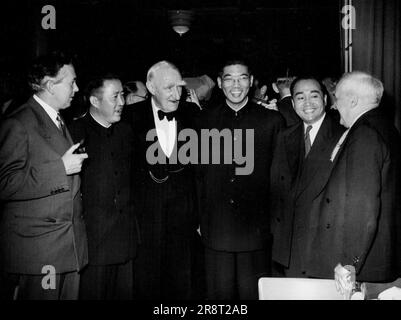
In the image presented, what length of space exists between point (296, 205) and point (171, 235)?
90cm

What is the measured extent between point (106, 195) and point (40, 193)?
0.55 meters

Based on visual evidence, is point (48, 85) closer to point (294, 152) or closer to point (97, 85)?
point (97, 85)

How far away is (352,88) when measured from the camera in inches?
93.0

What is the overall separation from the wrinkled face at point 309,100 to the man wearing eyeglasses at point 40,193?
4.98ft

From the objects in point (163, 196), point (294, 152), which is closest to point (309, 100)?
point (294, 152)

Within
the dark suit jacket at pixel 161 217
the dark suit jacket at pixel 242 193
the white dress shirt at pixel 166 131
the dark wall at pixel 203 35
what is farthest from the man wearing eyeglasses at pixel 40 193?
the dark wall at pixel 203 35

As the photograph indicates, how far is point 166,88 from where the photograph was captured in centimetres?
303

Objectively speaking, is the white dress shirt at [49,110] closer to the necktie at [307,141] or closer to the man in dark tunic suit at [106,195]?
the man in dark tunic suit at [106,195]

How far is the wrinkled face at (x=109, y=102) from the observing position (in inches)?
110

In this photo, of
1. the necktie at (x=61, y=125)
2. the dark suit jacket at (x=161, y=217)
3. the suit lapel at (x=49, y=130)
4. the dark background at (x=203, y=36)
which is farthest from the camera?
the dark background at (x=203, y=36)

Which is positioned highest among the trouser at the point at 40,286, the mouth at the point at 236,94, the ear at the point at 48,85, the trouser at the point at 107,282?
the mouth at the point at 236,94

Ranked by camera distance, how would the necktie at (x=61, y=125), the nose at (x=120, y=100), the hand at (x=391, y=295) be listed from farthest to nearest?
the nose at (x=120, y=100)
the necktie at (x=61, y=125)
the hand at (x=391, y=295)

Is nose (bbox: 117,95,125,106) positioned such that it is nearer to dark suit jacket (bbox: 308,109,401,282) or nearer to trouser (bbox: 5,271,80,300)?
trouser (bbox: 5,271,80,300)

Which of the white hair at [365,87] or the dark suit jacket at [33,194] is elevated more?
the white hair at [365,87]
